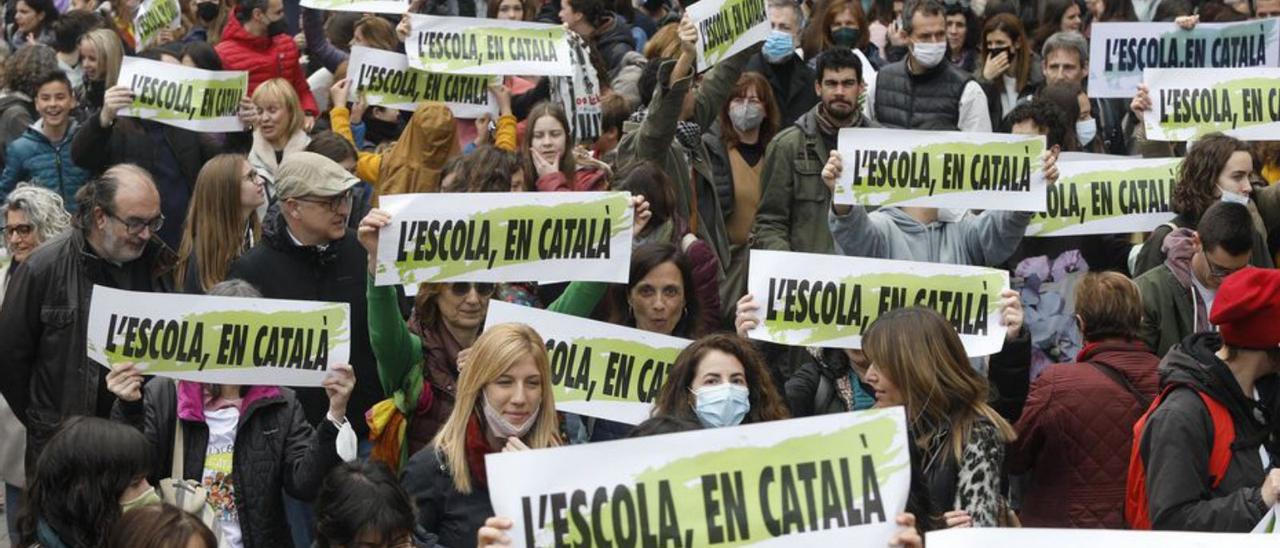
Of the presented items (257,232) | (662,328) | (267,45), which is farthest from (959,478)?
(267,45)

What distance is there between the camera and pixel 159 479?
23.3ft

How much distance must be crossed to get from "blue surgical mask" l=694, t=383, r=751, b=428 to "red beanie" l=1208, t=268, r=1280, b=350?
55.9 inches

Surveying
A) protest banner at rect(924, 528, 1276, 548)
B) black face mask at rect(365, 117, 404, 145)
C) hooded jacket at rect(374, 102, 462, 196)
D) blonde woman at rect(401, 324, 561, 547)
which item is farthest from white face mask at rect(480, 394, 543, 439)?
black face mask at rect(365, 117, 404, 145)

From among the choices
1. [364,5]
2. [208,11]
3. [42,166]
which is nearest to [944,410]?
[42,166]

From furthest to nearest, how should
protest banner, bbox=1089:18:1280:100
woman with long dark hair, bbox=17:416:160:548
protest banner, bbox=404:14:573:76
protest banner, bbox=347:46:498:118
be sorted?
1. protest banner, bbox=347:46:498:118
2. protest banner, bbox=404:14:573:76
3. protest banner, bbox=1089:18:1280:100
4. woman with long dark hair, bbox=17:416:160:548

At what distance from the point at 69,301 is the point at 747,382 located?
2.83 metres

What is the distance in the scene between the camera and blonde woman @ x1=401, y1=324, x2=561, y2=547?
6219mm

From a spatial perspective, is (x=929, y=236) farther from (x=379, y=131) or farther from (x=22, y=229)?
(x=379, y=131)

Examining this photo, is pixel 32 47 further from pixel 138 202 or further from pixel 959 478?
pixel 959 478

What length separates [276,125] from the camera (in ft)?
38.8

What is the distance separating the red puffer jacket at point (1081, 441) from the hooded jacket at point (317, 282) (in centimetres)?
240

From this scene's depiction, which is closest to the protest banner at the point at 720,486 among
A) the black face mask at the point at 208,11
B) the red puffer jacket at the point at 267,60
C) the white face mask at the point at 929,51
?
the white face mask at the point at 929,51

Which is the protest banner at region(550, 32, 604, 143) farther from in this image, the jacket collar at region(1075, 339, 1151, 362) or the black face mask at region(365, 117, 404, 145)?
the jacket collar at region(1075, 339, 1151, 362)

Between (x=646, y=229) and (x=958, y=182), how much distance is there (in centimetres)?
131
